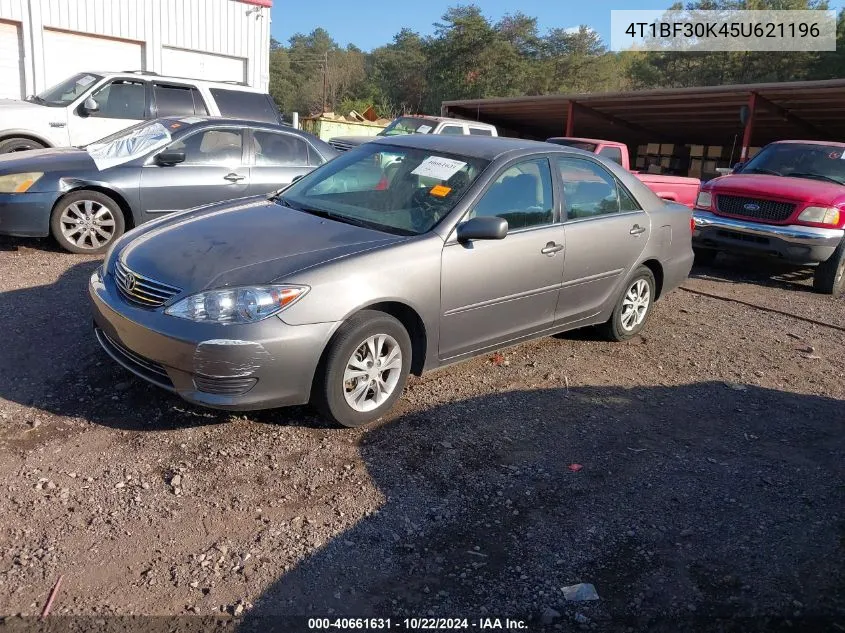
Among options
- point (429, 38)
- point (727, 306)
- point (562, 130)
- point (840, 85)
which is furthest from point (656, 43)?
point (727, 306)

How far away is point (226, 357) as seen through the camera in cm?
354

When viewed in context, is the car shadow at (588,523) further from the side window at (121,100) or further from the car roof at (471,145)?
the side window at (121,100)

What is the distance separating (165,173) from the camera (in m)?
7.32

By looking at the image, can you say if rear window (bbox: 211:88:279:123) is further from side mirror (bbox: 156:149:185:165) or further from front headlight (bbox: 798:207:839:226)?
front headlight (bbox: 798:207:839:226)

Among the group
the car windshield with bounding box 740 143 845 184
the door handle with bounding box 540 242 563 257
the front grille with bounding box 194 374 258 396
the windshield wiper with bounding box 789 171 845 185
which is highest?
the car windshield with bounding box 740 143 845 184

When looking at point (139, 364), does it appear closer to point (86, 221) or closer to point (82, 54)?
point (86, 221)

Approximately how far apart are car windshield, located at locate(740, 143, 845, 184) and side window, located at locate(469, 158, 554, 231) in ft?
20.1

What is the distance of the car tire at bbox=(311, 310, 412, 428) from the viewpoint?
3.83 metres

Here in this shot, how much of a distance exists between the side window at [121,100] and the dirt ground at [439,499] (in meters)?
5.51

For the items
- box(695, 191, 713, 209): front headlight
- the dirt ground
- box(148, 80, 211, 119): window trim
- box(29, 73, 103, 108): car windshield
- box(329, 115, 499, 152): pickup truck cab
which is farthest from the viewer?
box(329, 115, 499, 152): pickup truck cab

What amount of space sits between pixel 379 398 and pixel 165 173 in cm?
441

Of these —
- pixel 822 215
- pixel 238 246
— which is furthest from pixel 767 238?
pixel 238 246

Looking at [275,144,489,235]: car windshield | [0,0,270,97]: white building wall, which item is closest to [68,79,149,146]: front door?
[275,144,489,235]: car windshield

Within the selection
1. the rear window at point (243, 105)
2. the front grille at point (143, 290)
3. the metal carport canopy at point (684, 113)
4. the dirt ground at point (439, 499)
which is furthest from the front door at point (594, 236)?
the metal carport canopy at point (684, 113)
